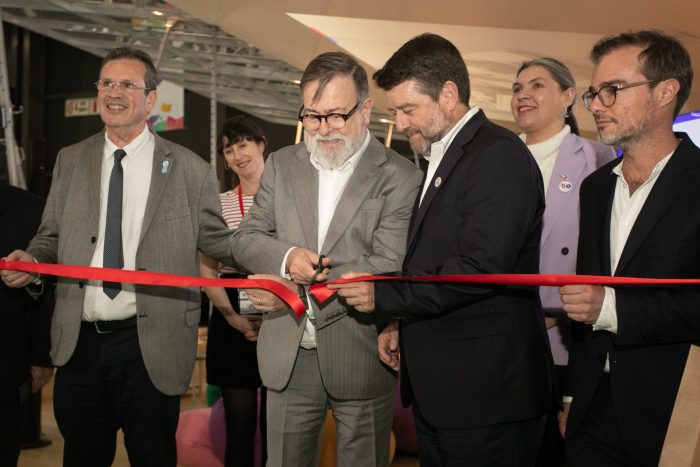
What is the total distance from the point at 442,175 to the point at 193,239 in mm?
1139

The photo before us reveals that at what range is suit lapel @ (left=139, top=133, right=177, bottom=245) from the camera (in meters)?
3.06

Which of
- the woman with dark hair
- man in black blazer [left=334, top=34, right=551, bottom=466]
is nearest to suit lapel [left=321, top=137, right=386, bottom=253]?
man in black blazer [left=334, top=34, right=551, bottom=466]

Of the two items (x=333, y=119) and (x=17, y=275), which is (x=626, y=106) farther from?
(x=17, y=275)

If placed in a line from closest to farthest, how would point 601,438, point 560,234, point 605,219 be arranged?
1. point 601,438
2. point 605,219
3. point 560,234

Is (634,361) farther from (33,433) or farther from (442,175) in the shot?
(33,433)

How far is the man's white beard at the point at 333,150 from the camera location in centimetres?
273

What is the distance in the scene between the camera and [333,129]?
272 centimetres

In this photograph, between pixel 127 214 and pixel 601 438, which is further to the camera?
pixel 127 214

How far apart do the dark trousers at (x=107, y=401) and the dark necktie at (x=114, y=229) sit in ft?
0.56

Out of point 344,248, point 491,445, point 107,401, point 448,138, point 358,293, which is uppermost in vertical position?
point 448,138

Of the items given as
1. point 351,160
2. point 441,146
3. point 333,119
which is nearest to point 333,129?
point 333,119

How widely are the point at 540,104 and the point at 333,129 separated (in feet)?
4.57

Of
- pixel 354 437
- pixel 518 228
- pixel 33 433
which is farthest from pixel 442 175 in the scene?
pixel 33 433

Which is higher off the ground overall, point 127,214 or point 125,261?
point 127,214
